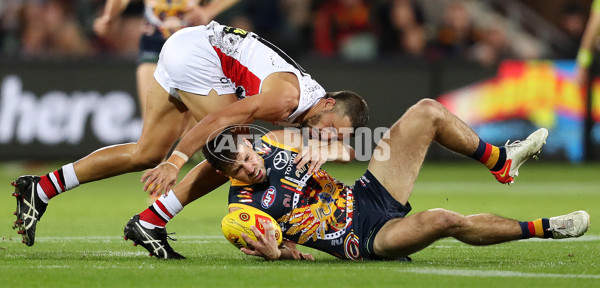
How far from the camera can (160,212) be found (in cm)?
659

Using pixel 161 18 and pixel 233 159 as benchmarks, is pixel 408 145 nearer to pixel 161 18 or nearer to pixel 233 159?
pixel 233 159

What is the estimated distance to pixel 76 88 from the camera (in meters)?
15.6

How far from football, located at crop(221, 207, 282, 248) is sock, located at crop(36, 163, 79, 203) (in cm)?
163

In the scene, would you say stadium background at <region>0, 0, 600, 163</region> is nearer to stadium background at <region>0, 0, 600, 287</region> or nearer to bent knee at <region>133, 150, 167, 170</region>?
stadium background at <region>0, 0, 600, 287</region>

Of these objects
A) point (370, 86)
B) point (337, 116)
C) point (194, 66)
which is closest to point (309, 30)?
point (370, 86)

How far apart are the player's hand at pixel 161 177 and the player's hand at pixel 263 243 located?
0.57 metres

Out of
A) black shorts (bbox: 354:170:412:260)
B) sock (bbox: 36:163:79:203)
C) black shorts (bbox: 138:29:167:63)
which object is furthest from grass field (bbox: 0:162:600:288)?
black shorts (bbox: 138:29:167:63)

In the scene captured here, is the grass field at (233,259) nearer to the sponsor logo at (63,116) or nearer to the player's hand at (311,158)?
the player's hand at (311,158)

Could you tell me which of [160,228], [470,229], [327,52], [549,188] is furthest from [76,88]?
[470,229]

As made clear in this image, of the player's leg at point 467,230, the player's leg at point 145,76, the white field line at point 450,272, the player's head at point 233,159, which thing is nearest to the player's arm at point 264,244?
the white field line at point 450,272

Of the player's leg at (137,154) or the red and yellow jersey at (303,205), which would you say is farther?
the player's leg at (137,154)

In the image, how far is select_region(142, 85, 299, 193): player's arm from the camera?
18.4 ft

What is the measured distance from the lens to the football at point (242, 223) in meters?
5.86

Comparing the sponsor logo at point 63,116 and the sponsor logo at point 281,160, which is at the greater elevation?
the sponsor logo at point 281,160
